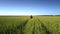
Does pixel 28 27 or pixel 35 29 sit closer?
pixel 35 29

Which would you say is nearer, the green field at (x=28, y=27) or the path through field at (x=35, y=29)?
the green field at (x=28, y=27)

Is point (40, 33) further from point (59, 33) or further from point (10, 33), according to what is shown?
point (10, 33)

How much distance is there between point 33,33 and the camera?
970 cm

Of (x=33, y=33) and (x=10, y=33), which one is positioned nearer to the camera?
(x=10, y=33)

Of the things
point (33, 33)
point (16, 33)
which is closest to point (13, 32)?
point (16, 33)

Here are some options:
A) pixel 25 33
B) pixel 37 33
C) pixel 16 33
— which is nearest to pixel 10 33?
pixel 16 33

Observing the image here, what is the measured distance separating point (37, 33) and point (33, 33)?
23 cm

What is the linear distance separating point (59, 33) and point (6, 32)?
2879 mm

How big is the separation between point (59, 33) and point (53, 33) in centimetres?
36

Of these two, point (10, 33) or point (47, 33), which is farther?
point (47, 33)

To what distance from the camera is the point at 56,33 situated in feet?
31.1

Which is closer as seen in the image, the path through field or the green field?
the green field

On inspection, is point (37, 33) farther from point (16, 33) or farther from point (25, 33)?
point (16, 33)

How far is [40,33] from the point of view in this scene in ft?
31.3
